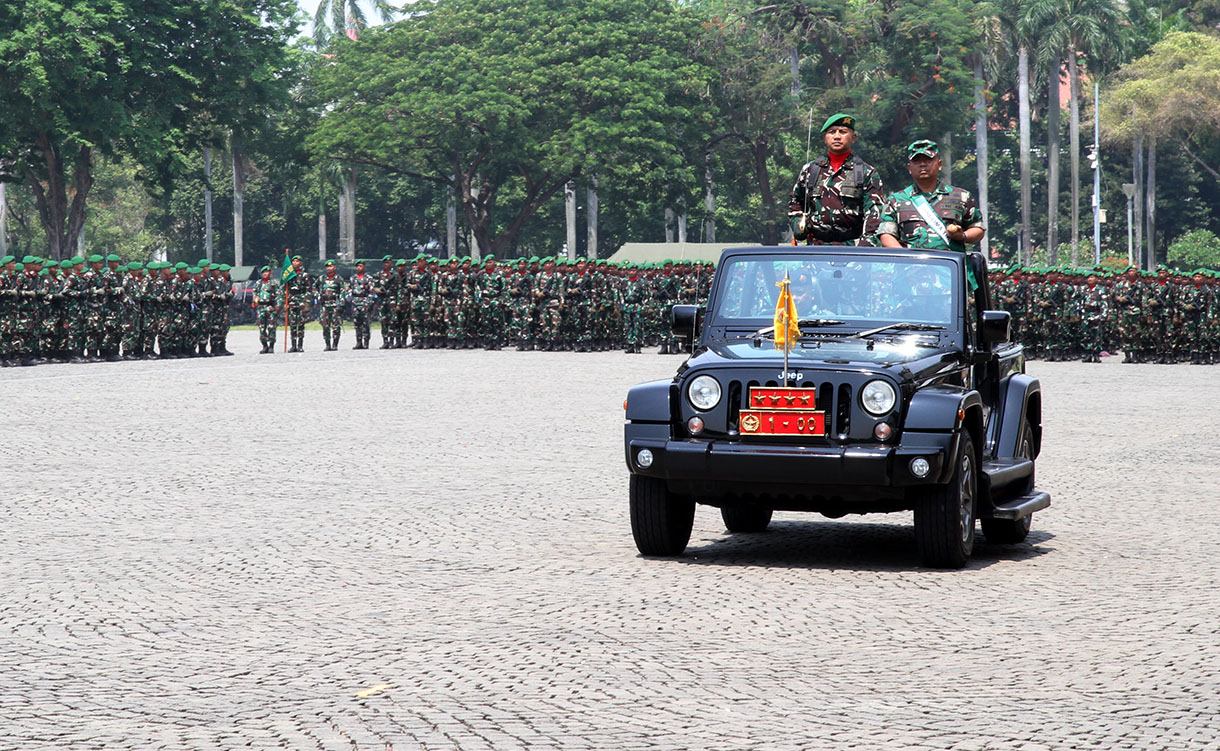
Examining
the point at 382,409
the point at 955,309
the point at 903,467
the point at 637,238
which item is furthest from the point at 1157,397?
the point at 637,238

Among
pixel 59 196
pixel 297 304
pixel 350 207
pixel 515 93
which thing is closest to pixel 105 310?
pixel 297 304

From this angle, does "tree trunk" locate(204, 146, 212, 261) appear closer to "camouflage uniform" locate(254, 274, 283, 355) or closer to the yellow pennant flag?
"camouflage uniform" locate(254, 274, 283, 355)

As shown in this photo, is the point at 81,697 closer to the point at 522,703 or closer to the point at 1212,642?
the point at 522,703

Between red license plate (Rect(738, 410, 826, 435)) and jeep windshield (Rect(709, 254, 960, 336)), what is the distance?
42.0 inches

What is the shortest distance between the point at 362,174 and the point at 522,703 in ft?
251

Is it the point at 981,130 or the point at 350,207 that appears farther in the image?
the point at 350,207

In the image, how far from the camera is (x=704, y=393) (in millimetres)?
8578

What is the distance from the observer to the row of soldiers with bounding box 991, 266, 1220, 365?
33656 mm

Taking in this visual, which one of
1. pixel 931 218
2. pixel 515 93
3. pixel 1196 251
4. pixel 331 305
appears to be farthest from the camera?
pixel 1196 251

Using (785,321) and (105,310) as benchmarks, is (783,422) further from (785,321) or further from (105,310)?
(105,310)

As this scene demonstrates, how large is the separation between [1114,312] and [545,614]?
29.4 m

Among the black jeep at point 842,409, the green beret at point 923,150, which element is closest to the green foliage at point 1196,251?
the green beret at point 923,150

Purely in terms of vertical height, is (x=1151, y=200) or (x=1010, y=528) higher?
(x=1151, y=200)

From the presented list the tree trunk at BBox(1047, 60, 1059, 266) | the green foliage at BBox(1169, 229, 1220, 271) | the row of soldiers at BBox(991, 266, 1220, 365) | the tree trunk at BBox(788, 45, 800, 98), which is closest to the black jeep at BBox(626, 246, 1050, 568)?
the row of soldiers at BBox(991, 266, 1220, 365)
